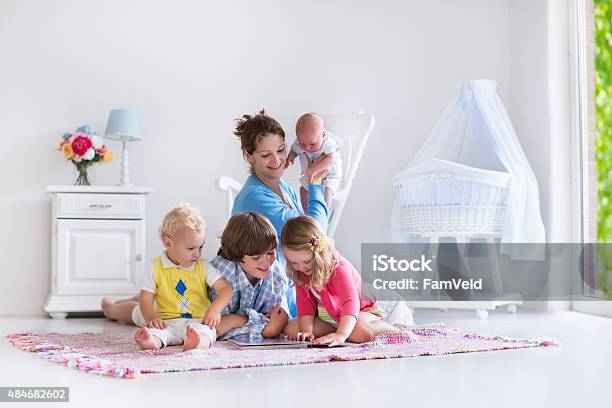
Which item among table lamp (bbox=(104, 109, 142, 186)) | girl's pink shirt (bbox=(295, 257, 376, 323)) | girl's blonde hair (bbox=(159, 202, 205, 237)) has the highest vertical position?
table lamp (bbox=(104, 109, 142, 186))

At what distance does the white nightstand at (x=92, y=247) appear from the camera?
4023 millimetres

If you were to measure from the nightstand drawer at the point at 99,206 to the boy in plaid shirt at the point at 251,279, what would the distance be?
1.53 metres

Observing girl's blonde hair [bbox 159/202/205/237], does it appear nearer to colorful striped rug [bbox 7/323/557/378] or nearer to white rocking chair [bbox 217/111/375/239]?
colorful striped rug [bbox 7/323/557/378]

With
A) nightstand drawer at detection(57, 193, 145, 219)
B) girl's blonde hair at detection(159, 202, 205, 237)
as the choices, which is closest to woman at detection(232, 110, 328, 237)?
girl's blonde hair at detection(159, 202, 205, 237)

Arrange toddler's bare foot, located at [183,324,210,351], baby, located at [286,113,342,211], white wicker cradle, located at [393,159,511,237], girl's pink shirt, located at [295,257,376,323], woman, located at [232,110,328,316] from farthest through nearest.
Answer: white wicker cradle, located at [393,159,511,237]
baby, located at [286,113,342,211]
woman, located at [232,110,328,316]
girl's pink shirt, located at [295,257,376,323]
toddler's bare foot, located at [183,324,210,351]

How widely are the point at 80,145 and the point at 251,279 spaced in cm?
183

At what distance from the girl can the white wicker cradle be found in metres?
1.47

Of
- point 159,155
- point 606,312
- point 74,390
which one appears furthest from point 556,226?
point 74,390

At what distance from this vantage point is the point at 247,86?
4.66m

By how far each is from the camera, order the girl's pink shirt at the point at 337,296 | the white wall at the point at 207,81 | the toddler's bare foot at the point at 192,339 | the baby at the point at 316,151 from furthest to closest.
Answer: the white wall at the point at 207,81, the baby at the point at 316,151, the girl's pink shirt at the point at 337,296, the toddler's bare foot at the point at 192,339

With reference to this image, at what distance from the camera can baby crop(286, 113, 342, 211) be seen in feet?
9.85

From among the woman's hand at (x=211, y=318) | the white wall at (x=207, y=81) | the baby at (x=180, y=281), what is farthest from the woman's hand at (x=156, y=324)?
the white wall at (x=207, y=81)

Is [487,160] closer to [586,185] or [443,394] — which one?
[586,185]

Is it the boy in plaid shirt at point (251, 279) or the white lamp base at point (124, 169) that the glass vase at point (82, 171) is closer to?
the white lamp base at point (124, 169)
